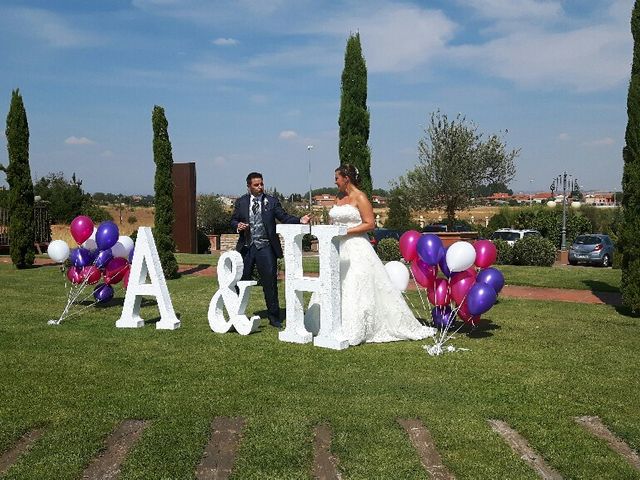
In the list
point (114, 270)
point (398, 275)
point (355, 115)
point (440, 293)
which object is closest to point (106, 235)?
point (114, 270)

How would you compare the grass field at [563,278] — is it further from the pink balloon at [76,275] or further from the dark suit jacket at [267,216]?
the dark suit jacket at [267,216]

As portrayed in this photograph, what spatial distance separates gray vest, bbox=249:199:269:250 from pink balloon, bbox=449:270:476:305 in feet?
8.62

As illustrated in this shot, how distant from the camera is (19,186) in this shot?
1856cm

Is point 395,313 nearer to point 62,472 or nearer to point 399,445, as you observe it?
point 399,445

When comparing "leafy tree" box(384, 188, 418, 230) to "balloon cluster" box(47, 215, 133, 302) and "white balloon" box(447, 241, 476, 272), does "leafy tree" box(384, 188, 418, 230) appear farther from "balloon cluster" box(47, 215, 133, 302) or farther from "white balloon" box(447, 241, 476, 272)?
"white balloon" box(447, 241, 476, 272)

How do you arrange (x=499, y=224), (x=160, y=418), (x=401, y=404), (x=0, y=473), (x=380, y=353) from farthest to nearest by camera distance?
1. (x=499, y=224)
2. (x=380, y=353)
3. (x=401, y=404)
4. (x=160, y=418)
5. (x=0, y=473)

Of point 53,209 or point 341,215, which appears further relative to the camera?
point 53,209

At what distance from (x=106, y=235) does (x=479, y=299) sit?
578cm

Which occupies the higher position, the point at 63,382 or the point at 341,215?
the point at 341,215

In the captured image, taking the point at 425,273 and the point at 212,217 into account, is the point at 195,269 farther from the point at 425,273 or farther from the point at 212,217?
the point at 212,217

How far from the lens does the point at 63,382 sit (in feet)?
18.6

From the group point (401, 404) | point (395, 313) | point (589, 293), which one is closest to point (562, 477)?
point (401, 404)

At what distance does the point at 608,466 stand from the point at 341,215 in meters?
4.49

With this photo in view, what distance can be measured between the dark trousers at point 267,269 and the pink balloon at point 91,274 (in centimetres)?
274
